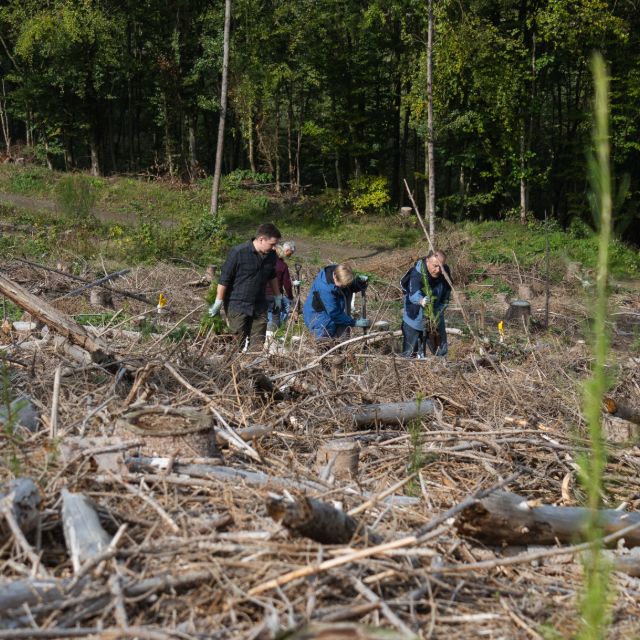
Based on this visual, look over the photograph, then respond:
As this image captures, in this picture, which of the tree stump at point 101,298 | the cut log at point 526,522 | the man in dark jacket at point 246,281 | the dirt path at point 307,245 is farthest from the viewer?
the dirt path at point 307,245

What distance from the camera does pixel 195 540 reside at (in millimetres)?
2213

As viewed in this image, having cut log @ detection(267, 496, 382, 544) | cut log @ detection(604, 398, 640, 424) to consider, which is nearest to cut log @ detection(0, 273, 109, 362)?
cut log @ detection(267, 496, 382, 544)

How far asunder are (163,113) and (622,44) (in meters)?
18.0

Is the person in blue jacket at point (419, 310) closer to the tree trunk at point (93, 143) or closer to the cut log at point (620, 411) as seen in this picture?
the cut log at point (620, 411)

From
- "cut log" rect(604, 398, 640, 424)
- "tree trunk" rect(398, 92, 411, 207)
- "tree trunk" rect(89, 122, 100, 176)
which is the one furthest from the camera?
"tree trunk" rect(89, 122, 100, 176)

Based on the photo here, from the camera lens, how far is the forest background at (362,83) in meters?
18.4

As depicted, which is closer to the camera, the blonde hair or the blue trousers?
the blonde hair

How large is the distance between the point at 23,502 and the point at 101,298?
6848 mm

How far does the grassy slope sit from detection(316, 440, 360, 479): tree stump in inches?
402

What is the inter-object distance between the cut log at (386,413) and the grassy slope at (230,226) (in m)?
9.57

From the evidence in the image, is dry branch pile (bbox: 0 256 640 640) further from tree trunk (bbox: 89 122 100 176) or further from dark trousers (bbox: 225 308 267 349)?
tree trunk (bbox: 89 122 100 176)

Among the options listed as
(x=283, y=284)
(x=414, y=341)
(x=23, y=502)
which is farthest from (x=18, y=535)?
(x=283, y=284)

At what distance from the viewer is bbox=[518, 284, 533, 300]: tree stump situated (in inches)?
519

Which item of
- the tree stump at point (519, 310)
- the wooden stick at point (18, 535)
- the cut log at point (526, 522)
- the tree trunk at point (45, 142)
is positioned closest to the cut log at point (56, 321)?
the wooden stick at point (18, 535)
